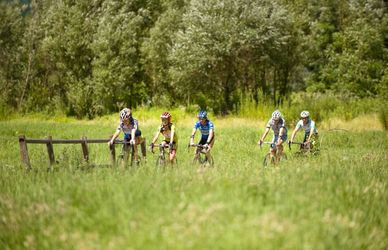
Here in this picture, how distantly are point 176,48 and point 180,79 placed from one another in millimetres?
2480

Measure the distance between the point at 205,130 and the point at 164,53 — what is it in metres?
28.1

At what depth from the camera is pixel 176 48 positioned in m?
39.3

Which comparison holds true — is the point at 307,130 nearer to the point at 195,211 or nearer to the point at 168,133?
the point at 168,133

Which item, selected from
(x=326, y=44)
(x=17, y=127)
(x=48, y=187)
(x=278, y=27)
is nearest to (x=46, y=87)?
(x=17, y=127)

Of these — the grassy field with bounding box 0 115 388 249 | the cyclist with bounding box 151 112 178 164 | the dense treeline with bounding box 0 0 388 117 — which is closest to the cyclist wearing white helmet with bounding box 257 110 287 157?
the cyclist with bounding box 151 112 178 164

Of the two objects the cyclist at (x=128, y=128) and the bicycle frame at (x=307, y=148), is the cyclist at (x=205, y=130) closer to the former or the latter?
the cyclist at (x=128, y=128)

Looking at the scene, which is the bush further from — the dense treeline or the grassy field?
the grassy field

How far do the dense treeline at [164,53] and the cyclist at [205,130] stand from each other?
21.3 m

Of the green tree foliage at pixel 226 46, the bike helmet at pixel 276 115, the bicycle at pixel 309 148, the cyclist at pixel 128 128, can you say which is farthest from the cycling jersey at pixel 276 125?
the green tree foliage at pixel 226 46

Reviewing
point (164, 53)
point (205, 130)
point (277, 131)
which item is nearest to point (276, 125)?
point (277, 131)

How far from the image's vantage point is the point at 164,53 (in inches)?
1714

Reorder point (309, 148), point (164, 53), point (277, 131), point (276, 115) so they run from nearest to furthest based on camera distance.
A: 1. point (276, 115)
2. point (277, 131)
3. point (309, 148)
4. point (164, 53)

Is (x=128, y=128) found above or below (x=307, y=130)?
above

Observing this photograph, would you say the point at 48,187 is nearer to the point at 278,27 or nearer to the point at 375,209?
the point at 375,209
